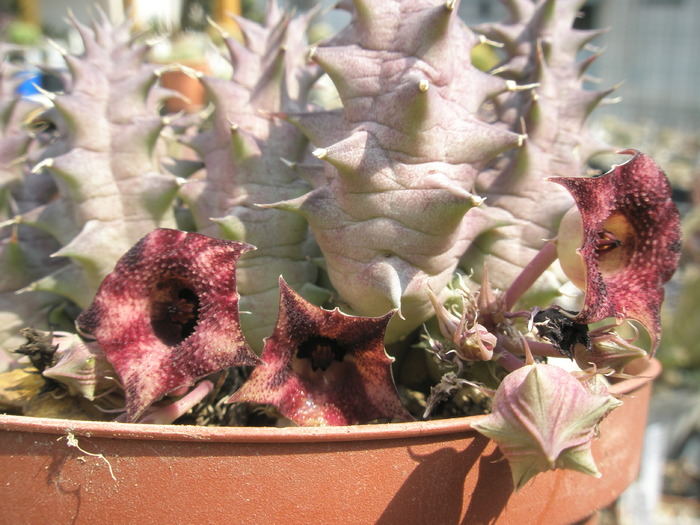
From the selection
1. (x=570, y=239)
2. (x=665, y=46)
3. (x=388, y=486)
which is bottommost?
(x=665, y=46)

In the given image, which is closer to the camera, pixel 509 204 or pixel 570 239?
pixel 570 239

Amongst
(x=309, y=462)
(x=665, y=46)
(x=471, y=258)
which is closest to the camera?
(x=309, y=462)

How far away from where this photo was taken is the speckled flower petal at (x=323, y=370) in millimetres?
420

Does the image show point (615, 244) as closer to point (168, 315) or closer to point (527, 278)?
point (527, 278)

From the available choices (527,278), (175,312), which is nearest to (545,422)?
(527,278)

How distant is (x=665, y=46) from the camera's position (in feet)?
17.4

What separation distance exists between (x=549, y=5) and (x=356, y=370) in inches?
14.1

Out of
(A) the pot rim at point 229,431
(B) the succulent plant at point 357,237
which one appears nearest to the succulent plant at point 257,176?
(B) the succulent plant at point 357,237

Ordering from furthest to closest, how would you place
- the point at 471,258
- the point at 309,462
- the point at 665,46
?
the point at 665,46 → the point at 471,258 → the point at 309,462

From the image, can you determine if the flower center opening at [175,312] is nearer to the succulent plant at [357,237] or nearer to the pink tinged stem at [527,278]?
the succulent plant at [357,237]

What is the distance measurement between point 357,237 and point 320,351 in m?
0.08

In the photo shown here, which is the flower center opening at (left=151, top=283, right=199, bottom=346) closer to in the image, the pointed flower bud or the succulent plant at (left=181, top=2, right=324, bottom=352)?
the succulent plant at (left=181, top=2, right=324, bottom=352)

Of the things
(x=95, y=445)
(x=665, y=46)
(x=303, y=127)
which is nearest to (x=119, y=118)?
(x=303, y=127)

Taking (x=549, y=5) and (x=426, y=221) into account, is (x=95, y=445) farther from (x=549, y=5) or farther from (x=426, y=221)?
(x=549, y=5)
